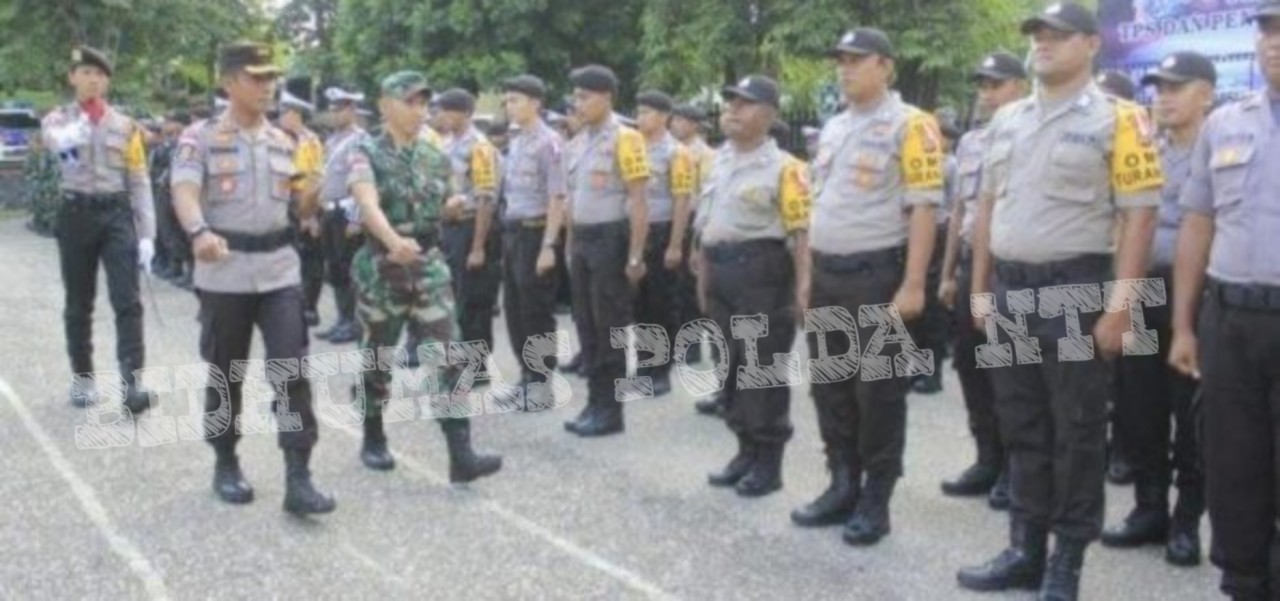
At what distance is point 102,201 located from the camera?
21.7 ft

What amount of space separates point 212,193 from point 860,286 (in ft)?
8.72

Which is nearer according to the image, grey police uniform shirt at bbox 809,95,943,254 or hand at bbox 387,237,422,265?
grey police uniform shirt at bbox 809,95,943,254

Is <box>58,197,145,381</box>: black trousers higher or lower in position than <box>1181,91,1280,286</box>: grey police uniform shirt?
lower

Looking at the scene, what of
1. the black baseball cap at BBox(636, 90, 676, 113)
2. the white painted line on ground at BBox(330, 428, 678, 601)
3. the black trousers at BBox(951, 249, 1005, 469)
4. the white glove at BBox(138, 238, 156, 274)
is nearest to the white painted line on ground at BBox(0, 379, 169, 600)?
the white glove at BBox(138, 238, 156, 274)

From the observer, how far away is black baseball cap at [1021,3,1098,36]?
3.81 meters

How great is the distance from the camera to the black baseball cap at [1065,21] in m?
3.81

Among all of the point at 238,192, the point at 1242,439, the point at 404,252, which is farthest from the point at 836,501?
the point at 238,192

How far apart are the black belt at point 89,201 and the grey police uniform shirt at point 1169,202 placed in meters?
5.21

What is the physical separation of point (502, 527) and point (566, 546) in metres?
0.36

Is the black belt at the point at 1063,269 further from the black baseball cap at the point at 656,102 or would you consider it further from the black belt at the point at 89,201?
the black belt at the point at 89,201

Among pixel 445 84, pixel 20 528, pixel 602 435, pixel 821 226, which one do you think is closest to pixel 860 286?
pixel 821 226

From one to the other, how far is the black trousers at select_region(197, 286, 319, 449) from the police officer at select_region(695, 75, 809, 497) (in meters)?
1.76

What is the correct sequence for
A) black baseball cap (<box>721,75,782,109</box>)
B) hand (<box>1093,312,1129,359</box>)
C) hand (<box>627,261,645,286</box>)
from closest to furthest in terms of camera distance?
hand (<box>1093,312,1129,359</box>)
black baseball cap (<box>721,75,782,109</box>)
hand (<box>627,261,645,286</box>)

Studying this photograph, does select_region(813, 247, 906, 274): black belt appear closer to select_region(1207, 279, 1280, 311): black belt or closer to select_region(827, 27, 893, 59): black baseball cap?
select_region(827, 27, 893, 59): black baseball cap
